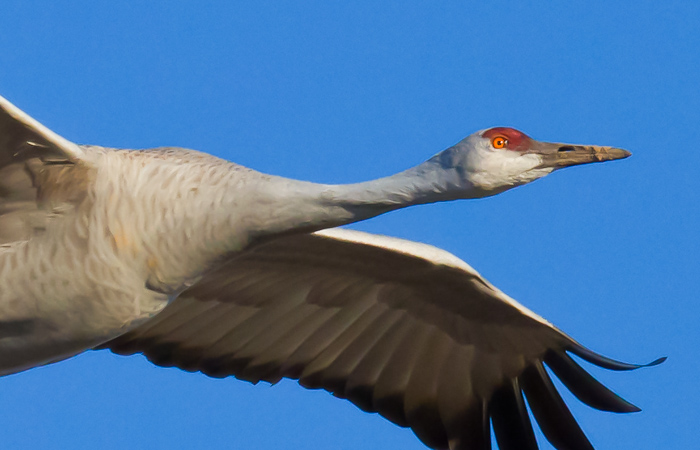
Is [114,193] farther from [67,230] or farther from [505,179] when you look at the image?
[505,179]

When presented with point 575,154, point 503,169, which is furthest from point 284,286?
point 575,154

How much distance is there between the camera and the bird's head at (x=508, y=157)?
7.11m

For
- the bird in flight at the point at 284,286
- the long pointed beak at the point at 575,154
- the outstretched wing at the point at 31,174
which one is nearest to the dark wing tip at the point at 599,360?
the bird in flight at the point at 284,286

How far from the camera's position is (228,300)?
31.6ft

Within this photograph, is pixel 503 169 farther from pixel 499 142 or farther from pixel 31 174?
pixel 31 174

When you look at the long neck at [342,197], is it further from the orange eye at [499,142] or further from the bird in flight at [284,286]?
the orange eye at [499,142]

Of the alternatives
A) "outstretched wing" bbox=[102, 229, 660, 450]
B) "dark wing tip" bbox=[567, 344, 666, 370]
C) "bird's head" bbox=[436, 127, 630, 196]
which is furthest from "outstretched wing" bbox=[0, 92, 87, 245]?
"dark wing tip" bbox=[567, 344, 666, 370]

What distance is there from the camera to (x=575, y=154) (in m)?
7.31

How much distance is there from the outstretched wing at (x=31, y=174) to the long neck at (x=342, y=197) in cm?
134

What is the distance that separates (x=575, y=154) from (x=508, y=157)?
47cm

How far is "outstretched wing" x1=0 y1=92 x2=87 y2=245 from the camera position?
746cm

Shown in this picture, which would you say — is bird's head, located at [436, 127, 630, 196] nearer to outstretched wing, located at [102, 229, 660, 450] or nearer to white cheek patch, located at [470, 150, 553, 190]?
white cheek patch, located at [470, 150, 553, 190]

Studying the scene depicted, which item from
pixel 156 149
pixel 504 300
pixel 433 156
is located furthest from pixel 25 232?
pixel 504 300

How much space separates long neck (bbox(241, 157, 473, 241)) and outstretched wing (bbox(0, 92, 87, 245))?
4.38 feet
